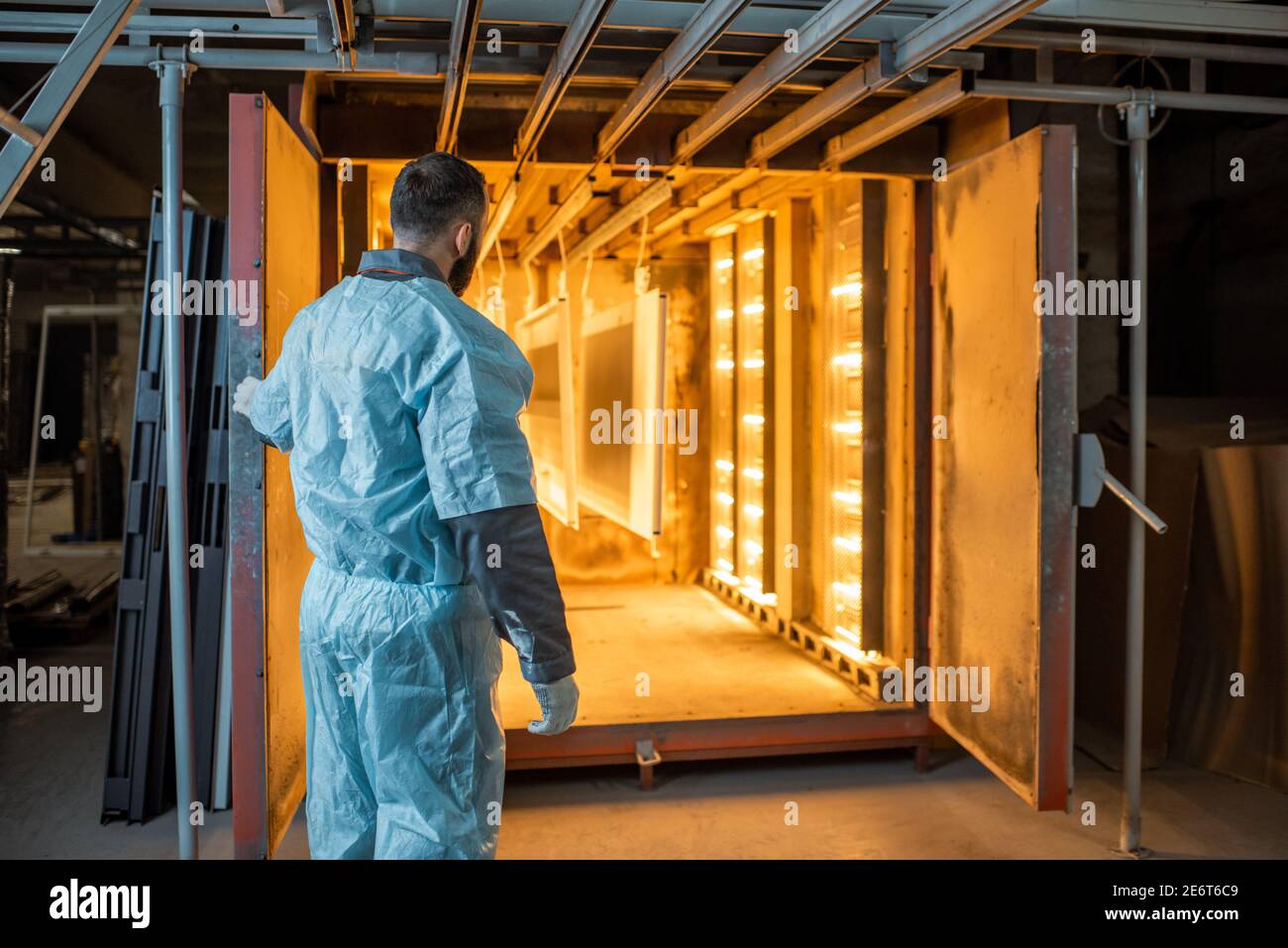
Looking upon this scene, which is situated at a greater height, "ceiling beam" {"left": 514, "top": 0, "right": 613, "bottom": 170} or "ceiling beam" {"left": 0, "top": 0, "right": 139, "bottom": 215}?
"ceiling beam" {"left": 514, "top": 0, "right": 613, "bottom": 170}

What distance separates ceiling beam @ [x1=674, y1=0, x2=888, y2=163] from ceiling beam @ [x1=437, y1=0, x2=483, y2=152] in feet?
2.93

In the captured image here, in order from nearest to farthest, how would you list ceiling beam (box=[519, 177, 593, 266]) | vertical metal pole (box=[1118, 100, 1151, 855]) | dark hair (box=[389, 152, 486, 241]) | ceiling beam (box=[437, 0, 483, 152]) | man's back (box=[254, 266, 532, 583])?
man's back (box=[254, 266, 532, 583]) < dark hair (box=[389, 152, 486, 241]) < ceiling beam (box=[437, 0, 483, 152]) < vertical metal pole (box=[1118, 100, 1151, 855]) < ceiling beam (box=[519, 177, 593, 266])

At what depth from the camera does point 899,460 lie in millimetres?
4805

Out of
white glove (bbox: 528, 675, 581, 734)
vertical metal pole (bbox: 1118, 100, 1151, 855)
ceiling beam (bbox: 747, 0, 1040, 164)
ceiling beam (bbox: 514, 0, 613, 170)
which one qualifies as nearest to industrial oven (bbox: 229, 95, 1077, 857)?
vertical metal pole (bbox: 1118, 100, 1151, 855)

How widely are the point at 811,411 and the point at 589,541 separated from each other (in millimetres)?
2242

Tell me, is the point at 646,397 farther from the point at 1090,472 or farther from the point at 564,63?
the point at 1090,472

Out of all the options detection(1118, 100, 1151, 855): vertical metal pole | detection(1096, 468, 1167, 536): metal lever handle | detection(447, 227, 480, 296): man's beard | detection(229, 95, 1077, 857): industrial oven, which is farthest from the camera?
detection(1118, 100, 1151, 855): vertical metal pole

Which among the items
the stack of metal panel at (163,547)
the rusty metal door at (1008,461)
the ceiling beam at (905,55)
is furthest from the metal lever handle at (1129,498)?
the stack of metal panel at (163,547)

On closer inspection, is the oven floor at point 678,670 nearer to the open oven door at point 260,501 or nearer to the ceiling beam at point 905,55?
the open oven door at point 260,501

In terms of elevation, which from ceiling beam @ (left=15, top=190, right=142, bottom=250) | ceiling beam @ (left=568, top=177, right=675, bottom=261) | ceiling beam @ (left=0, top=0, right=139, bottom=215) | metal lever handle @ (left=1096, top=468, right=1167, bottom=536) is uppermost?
ceiling beam @ (left=15, top=190, right=142, bottom=250)

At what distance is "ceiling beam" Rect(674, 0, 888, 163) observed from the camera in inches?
110

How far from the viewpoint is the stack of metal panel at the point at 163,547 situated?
4418 mm

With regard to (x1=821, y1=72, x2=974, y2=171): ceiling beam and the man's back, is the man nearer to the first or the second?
the man's back

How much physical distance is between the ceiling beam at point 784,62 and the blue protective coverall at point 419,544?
4.20 ft
